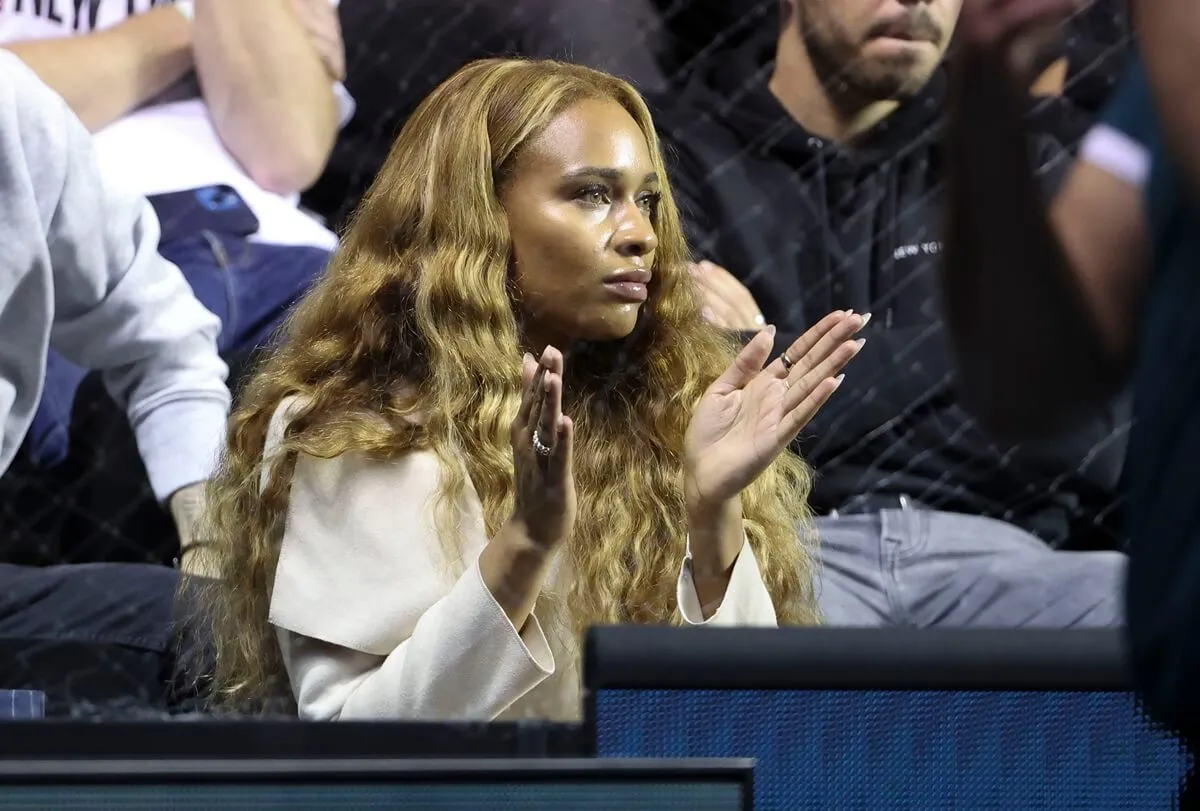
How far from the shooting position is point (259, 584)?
1.33m

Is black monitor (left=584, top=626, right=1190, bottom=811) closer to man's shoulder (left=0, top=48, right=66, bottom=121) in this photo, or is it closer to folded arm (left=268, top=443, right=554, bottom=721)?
folded arm (left=268, top=443, right=554, bottom=721)

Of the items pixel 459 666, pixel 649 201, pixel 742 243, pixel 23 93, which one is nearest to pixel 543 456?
pixel 459 666

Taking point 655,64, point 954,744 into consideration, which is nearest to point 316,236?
point 655,64

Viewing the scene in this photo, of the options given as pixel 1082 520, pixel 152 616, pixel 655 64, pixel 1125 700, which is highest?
pixel 1125 700

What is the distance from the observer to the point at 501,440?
4.33ft

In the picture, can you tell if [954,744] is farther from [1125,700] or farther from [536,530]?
[536,530]

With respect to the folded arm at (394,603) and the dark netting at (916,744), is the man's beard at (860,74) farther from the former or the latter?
the dark netting at (916,744)

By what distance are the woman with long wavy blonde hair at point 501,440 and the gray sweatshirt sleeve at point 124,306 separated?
0.93 feet

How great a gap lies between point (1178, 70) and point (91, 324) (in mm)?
1484

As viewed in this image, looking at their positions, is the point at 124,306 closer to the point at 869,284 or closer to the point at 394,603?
the point at 394,603

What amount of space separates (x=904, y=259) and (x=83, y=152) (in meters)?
0.89

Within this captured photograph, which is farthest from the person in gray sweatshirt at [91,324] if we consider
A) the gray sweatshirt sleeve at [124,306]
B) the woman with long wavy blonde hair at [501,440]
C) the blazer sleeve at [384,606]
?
the blazer sleeve at [384,606]

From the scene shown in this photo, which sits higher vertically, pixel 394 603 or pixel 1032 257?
pixel 1032 257

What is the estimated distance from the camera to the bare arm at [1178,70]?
0.44 meters
